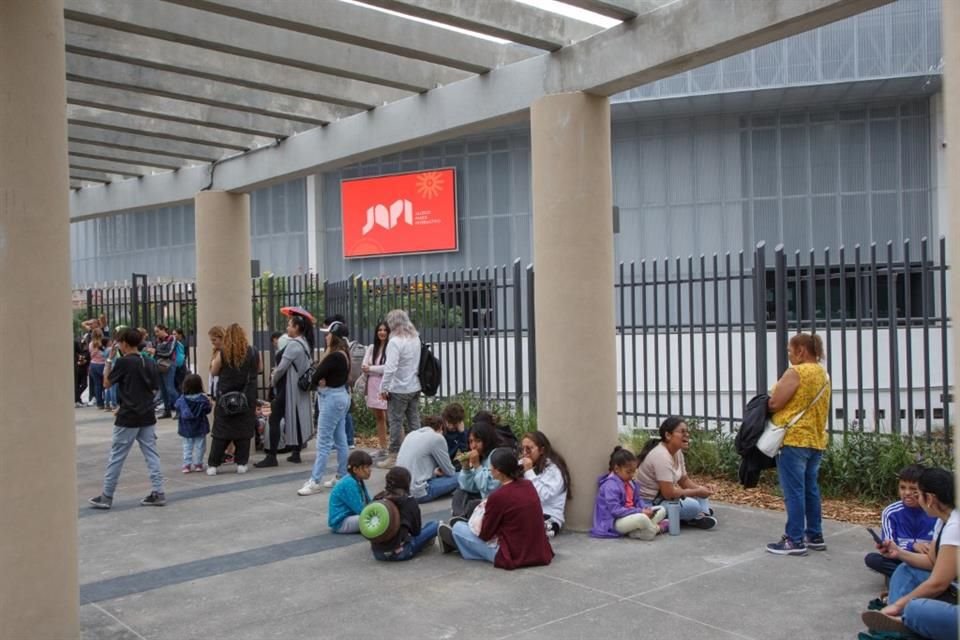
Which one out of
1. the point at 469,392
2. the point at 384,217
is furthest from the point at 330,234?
the point at 469,392

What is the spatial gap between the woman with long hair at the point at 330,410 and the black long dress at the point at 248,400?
106cm

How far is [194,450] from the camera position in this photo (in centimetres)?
1068

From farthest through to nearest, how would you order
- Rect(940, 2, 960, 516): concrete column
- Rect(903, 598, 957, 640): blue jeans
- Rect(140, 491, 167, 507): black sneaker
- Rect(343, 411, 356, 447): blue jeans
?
Rect(343, 411, 356, 447): blue jeans, Rect(140, 491, 167, 507): black sneaker, Rect(903, 598, 957, 640): blue jeans, Rect(940, 2, 960, 516): concrete column

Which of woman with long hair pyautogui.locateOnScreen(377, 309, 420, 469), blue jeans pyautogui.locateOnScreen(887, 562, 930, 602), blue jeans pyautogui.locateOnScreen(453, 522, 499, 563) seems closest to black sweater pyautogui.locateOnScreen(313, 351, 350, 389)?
woman with long hair pyautogui.locateOnScreen(377, 309, 420, 469)

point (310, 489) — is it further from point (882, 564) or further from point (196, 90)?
point (882, 564)

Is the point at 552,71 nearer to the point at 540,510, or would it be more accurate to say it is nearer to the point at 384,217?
the point at 540,510

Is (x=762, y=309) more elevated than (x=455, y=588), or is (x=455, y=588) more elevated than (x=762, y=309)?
(x=762, y=309)

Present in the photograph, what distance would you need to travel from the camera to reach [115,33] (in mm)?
8008

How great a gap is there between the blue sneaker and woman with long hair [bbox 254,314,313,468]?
5.71 meters

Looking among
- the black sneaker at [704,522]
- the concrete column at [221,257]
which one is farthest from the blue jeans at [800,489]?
the concrete column at [221,257]

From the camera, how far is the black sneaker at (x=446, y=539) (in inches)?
267

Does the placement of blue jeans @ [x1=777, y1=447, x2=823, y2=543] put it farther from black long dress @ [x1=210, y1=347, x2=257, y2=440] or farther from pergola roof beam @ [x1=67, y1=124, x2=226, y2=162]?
pergola roof beam @ [x1=67, y1=124, x2=226, y2=162]

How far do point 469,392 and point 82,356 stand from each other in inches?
382

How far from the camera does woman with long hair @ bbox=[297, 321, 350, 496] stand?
9.18 meters
